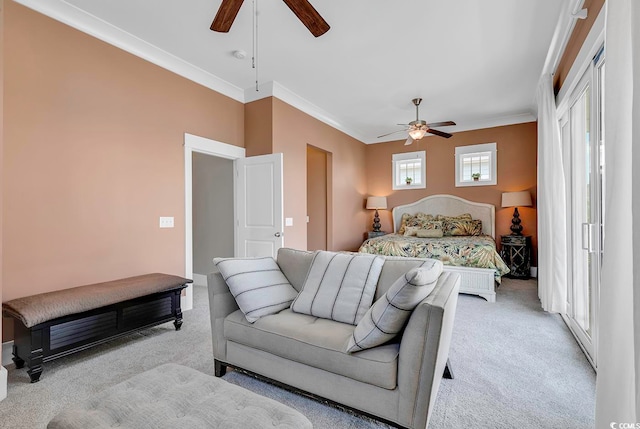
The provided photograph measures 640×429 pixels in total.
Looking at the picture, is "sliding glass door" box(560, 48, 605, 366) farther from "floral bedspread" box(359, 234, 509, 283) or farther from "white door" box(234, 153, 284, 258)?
"white door" box(234, 153, 284, 258)

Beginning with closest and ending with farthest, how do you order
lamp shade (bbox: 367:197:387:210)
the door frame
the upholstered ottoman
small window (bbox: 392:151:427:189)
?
the upholstered ottoman
the door frame
small window (bbox: 392:151:427:189)
lamp shade (bbox: 367:197:387:210)

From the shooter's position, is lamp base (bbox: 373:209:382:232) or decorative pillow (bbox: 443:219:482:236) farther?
lamp base (bbox: 373:209:382:232)

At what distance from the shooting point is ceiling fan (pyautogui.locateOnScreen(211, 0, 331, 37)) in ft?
6.00

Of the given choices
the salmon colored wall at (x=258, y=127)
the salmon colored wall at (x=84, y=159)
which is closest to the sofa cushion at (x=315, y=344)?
the salmon colored wall at (x=84, y=159)

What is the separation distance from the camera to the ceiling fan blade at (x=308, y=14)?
1.81 metres

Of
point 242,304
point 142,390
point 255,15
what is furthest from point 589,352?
point 255,15

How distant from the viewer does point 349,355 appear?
1565mm

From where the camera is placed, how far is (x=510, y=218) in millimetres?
5695

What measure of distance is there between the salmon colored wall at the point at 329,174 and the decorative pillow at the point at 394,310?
2944 millimetres

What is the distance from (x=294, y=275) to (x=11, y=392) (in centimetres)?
196

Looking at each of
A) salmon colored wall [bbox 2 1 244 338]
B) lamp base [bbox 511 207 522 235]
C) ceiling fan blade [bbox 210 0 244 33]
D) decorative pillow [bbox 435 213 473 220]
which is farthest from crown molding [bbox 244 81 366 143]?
lamp base [bbox 511 207 522 235]

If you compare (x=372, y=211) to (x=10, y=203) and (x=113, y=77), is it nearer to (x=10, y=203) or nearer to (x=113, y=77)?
(x=113, y=77)

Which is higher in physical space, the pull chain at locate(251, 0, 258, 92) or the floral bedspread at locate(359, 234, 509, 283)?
the pull chain at locate(251, 0, 258, 92)

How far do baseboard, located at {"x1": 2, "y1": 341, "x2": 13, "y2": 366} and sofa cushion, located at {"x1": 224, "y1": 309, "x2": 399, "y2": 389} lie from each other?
1.79 m
